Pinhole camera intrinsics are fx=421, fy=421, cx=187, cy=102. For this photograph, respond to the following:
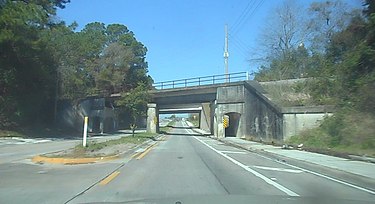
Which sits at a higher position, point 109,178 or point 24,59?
point 24,59

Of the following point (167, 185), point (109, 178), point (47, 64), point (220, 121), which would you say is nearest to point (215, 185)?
point (167, 185)

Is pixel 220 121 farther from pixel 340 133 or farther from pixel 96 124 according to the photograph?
pixel 340 133

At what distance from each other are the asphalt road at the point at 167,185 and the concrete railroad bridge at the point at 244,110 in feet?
60.3

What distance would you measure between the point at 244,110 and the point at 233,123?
7293mm

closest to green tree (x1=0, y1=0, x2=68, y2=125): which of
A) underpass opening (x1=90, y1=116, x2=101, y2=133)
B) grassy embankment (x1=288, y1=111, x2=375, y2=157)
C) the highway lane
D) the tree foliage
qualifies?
the tree foliage

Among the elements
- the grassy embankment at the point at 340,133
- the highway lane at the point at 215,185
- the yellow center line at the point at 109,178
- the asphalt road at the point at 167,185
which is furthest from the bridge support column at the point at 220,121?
the yellow center line at the point at 109,178

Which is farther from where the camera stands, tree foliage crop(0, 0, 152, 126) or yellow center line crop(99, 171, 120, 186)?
tree foliage crop(0, 0, 152, 126)

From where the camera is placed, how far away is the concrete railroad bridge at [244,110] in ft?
110

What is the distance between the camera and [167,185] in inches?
440

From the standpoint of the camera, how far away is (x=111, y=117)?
7550cm

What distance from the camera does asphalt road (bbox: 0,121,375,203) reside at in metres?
9.01

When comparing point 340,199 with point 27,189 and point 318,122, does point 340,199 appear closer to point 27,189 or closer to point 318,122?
point 27,189

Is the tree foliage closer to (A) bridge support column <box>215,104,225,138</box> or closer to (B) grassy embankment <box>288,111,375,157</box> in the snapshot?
(A) bridge support column <box>215,104,225,138</box>

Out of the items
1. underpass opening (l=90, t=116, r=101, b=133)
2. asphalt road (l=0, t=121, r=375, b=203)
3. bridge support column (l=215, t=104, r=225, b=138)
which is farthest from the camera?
underpass opening (l=90, t=116, r=101, b=133)
